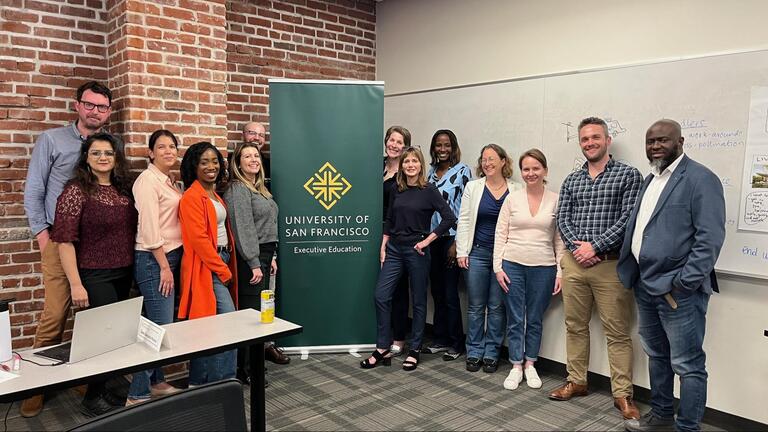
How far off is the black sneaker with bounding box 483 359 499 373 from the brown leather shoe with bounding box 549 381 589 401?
1.61 feet

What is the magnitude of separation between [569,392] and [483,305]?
800mm

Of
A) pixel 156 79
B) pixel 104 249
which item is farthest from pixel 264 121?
pixel 104 249

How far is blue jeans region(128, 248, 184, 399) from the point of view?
3.01 meters

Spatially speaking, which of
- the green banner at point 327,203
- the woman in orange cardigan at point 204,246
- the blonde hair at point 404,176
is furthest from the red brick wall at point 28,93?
the blonde hair at point 404,176

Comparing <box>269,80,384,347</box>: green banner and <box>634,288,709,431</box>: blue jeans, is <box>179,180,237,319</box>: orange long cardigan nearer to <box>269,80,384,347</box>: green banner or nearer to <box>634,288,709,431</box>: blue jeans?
<box>269,80,384,347</box>: green banner

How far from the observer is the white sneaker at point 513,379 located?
11.5 ft

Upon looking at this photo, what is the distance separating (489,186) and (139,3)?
2507 mm

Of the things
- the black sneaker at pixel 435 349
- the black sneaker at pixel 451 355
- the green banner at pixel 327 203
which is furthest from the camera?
the black sneaker at pixel 435 349

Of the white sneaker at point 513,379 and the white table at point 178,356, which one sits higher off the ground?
the white table at point 178,356

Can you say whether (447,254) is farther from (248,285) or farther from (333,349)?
(248,285)

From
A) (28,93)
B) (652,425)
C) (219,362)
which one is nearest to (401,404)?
(219,362)

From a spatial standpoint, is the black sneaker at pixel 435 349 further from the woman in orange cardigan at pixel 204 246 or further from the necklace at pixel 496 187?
the woman in orange cardigan at pixel 204 246

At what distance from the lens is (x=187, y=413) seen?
4.13ft

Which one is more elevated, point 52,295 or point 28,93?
point 28,93
